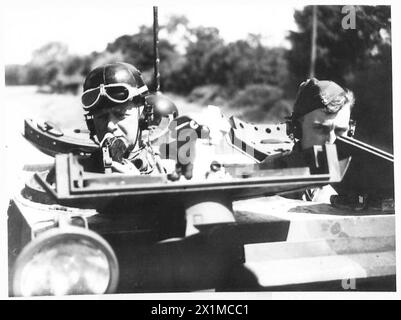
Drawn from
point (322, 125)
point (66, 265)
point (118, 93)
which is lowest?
point (66, 265)

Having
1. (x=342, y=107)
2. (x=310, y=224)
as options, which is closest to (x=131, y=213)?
(x=310, y=224)

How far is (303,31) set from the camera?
4.12m

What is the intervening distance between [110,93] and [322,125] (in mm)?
934

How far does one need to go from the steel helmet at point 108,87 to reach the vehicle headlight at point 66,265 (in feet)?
2.32

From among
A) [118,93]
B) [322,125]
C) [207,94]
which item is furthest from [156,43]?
[207,94]

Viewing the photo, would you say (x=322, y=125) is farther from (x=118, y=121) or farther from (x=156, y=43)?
(x=156, y=43)

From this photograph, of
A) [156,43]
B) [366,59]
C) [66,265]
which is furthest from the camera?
[366,59]

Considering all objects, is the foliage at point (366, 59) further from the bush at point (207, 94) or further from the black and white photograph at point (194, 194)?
the bush at point (207, 94)

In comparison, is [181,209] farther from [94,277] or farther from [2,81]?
[2,81]

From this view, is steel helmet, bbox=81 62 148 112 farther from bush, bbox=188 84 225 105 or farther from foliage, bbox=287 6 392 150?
bush, bbox=188 84 225 105

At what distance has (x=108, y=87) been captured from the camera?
2.07 metres

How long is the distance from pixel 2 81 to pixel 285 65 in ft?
18.2

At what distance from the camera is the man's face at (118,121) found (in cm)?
212

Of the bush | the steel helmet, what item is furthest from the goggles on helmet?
the bush
